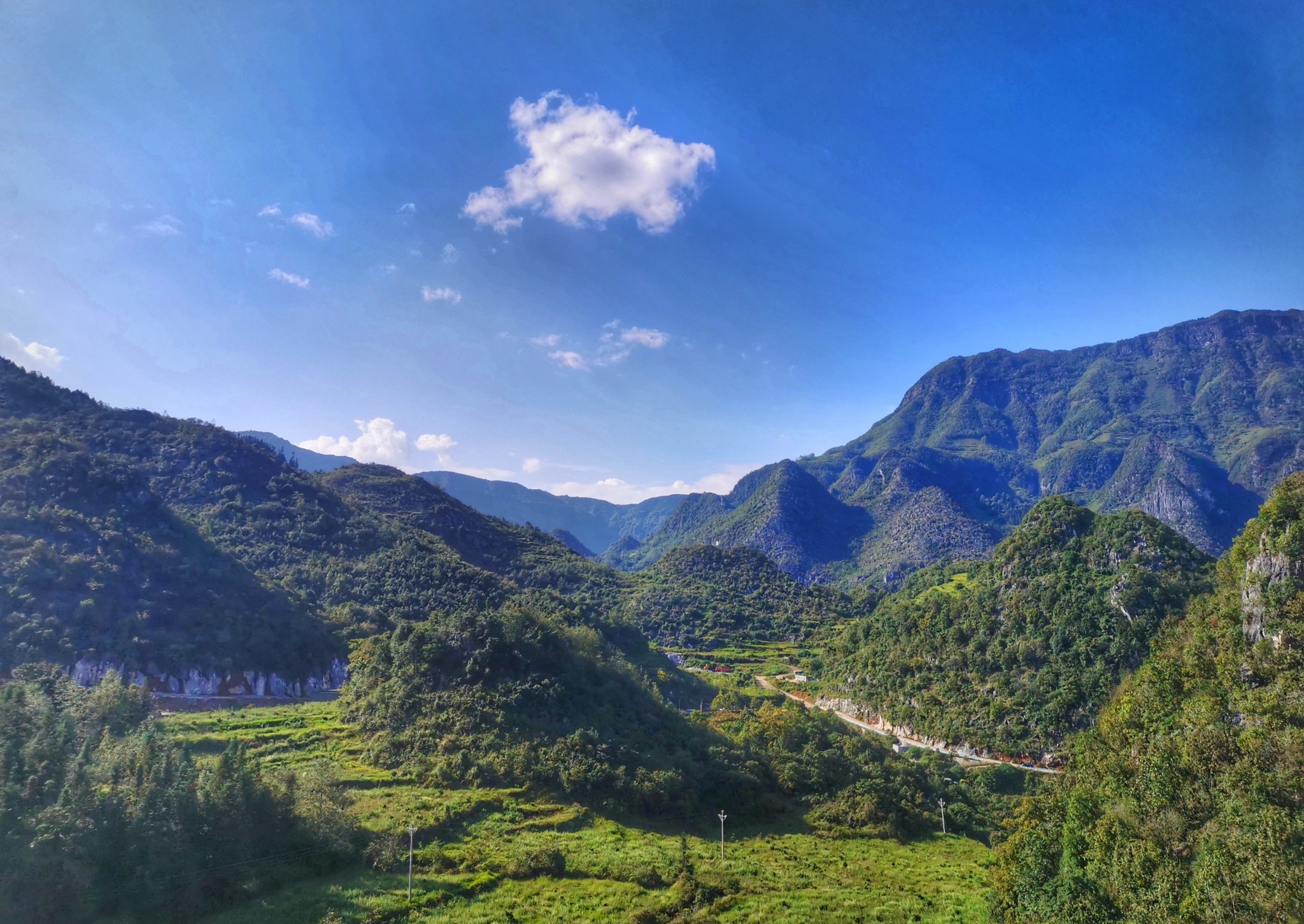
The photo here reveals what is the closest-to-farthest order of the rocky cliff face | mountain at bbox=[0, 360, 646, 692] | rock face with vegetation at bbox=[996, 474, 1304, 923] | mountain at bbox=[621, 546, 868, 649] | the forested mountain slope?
rock face with vegetation at bbox=[996, 474, 1304, 923]
the rocky cliff face
mountain at bbox=[0, 360, 646, 692]
the forested mountain slope
mountain at bbox=[621, 546, 868, 649]

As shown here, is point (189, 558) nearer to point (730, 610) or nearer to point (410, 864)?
point (410, 864)

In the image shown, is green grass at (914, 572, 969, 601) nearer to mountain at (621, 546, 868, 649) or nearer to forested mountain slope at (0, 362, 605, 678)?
mountain at (621, 546, 868, 649)

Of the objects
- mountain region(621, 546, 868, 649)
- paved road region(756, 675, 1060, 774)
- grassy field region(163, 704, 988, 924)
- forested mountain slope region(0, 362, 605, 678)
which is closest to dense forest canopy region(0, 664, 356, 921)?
grassy field region(163, 704, 988, 924)

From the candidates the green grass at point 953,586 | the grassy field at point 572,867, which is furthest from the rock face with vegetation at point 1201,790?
the green grass at point 953,586

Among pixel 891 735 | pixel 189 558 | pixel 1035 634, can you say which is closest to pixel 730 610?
pixel 891 735

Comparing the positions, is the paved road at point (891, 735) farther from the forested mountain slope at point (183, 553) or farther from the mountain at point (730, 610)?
the forested mountain slope at point (183, 553)

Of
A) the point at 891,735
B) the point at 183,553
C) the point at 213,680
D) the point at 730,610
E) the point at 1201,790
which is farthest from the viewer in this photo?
the point at 730,610
